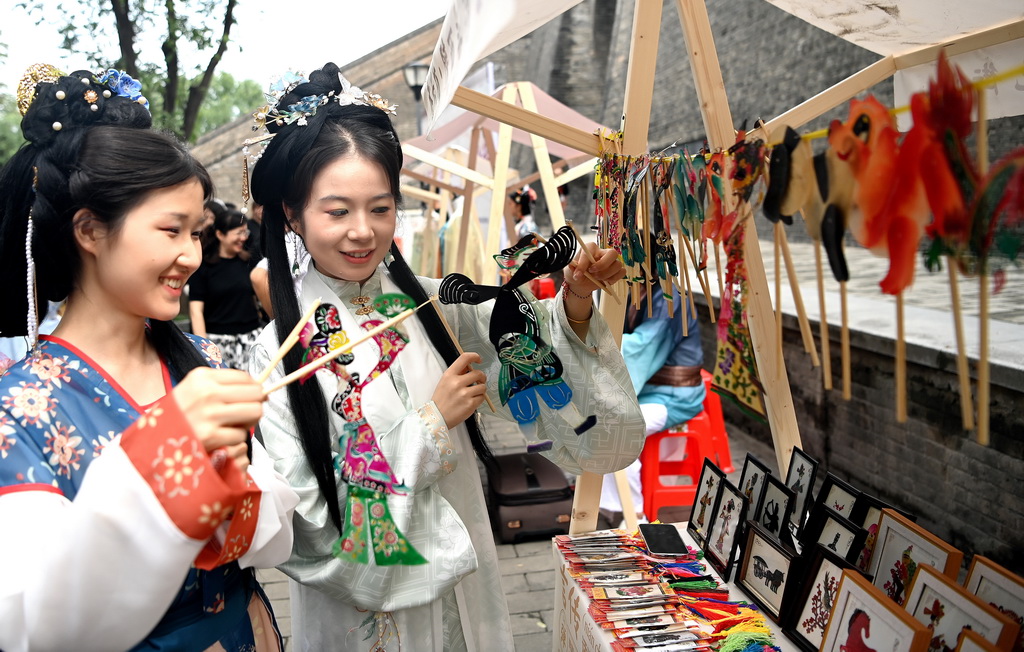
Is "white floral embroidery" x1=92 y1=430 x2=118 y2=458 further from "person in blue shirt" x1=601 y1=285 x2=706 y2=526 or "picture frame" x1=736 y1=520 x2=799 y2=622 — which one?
"person in blue shirt" x1=601 y1=285 x2=706 y2=526

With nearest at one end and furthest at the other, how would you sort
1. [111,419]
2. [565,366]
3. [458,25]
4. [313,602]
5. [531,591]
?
[111,419] → [458,25] → [313,602] → [565,366] → [531,591]

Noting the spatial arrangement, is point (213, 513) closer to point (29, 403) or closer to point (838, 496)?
point (29, 403)

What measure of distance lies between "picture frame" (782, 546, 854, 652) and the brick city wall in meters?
2.08

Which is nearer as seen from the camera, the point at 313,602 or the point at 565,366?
the point at 313,602

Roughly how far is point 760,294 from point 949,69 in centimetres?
102

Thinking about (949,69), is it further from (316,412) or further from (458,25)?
(316,412)

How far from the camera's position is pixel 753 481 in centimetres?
199

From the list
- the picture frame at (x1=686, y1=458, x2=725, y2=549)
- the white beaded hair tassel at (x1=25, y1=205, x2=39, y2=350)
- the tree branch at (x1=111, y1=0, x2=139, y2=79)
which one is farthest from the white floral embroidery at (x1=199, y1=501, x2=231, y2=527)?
the tree branch at (x1=111, y1=0, x2=139, y2=79)

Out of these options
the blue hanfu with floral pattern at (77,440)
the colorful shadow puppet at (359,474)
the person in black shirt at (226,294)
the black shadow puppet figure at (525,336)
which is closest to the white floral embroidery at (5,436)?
the blue hanfu with floral pattern at (77,440)

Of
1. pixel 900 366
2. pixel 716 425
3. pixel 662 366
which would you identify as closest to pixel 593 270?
pixel 900 366

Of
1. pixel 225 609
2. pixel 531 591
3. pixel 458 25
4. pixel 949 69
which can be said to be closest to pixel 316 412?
pixel 225 609

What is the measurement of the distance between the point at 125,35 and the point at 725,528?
252 inches

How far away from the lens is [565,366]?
6.00ft

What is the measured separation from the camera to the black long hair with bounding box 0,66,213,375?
1.20 m
